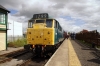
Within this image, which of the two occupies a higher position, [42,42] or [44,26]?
[44,26]

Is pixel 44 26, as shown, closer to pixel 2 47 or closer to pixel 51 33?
pixel 51 33

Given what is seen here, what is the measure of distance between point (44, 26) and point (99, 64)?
5.60 meters

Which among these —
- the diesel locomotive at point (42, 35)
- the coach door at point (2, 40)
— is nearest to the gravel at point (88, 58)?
the diesel locomotive at point (42, 35)

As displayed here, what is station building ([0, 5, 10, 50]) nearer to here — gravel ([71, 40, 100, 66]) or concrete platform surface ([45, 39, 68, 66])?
concrete platform surface ([45, 39, 68, 66])

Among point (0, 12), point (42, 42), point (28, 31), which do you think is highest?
point (0, 12)

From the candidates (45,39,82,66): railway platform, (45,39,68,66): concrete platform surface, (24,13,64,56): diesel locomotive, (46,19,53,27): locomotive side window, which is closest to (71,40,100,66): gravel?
(45,39,82,66): railway platform

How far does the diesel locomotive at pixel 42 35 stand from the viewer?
12000 mm

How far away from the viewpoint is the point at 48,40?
12023 millimetres

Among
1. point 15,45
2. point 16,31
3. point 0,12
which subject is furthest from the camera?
point 16,31

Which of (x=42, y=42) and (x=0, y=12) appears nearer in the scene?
(x=42, y=42)

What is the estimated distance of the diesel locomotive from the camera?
1200cm

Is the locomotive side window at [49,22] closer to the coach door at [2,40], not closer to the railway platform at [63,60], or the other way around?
the railway platform at [63,60]

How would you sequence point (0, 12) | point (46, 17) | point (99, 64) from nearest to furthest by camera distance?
point (99, 64), point (46, 17), point (0, 12)

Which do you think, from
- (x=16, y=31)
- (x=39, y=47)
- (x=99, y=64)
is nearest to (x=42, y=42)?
(x=39, y=47)
